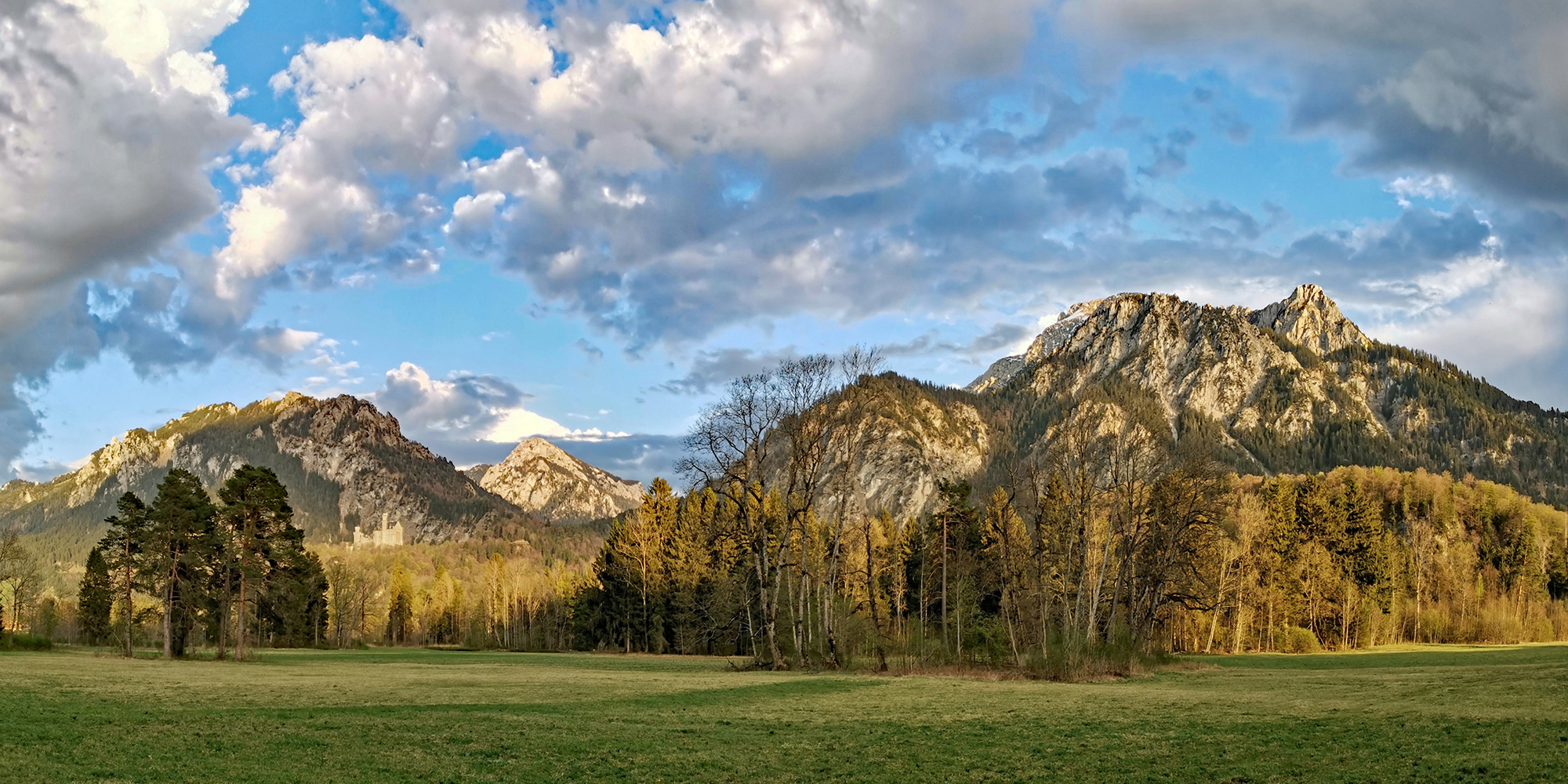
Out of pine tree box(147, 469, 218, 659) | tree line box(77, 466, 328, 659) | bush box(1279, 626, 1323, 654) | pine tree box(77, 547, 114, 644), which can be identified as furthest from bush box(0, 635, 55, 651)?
bush box(1279, 626, 1323, 654)

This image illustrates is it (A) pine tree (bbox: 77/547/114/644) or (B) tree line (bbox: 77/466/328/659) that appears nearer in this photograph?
(B) tree line (bbox: 77/466/328/659)

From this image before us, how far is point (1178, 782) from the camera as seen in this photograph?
16547 millimetres

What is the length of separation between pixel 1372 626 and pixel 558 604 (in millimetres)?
92232

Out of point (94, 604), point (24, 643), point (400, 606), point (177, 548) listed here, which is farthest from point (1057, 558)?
point (400, 606)

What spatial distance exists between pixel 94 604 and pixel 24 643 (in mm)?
19669

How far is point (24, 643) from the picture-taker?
7925 centimetres

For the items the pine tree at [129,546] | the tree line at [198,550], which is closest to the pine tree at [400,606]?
the tree line at [198,550]

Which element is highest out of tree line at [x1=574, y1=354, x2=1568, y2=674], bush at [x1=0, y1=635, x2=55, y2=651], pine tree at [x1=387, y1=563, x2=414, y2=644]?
tree line at [x1=574, y1=354, x2=1568, y2=674]

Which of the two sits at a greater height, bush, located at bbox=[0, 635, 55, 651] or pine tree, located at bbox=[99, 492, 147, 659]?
pine tree, located at bbox=[99, 492, 147, 659]

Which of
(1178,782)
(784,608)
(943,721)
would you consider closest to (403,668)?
(784,608)

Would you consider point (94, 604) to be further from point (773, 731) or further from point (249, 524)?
point (773, 731)

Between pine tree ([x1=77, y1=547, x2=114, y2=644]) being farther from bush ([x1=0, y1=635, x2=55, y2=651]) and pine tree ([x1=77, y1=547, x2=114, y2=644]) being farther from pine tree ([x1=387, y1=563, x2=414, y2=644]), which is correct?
pine tree ([x1=387, y1=563, x2=414, y2=644])

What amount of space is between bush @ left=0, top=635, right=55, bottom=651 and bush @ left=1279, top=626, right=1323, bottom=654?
10618cm

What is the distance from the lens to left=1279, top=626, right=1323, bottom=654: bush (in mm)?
84750
